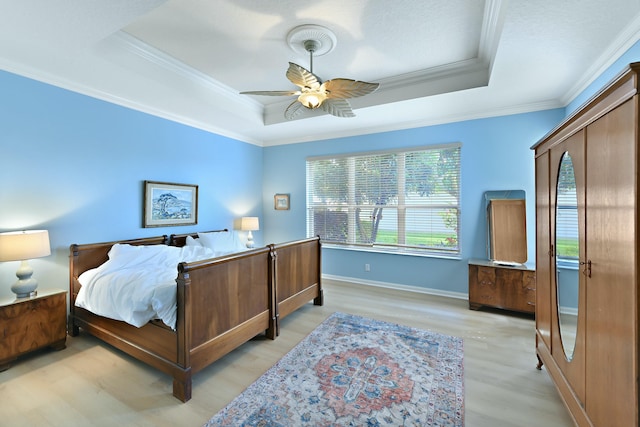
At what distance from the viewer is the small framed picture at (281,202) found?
5395mm

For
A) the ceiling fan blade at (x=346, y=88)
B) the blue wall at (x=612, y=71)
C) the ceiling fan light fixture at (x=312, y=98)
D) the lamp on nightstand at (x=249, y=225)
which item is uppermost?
the blue wall at (x=612, y=71)

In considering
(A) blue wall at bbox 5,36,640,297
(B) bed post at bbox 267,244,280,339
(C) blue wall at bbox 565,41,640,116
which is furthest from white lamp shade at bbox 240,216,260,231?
(C) blue wall at bbox 565,41,640,116

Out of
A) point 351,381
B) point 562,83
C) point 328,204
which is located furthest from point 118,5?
point 562,83

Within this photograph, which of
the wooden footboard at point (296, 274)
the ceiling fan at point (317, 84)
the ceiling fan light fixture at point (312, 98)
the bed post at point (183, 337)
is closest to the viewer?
the bed post at point (183, 337)

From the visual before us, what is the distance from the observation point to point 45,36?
2152mm

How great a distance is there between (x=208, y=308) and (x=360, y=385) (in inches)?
51.5

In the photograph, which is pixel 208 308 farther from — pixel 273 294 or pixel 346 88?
pixel 346 88

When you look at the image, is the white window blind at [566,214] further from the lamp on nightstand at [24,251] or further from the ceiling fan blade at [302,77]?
the lamp on nightstand at [24,251]

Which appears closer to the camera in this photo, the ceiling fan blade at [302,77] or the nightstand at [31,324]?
the ceiling fan blade at [302,77]

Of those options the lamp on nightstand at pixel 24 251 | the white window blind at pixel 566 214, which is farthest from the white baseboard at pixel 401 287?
the lamp on nightstand at pixel 24 251

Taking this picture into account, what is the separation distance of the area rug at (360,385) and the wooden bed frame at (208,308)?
42 centimetres

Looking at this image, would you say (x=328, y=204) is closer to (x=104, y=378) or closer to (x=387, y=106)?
(x=387, y=106)

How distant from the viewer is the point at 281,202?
17.9 ft

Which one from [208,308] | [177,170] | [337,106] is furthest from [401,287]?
[177,170]
